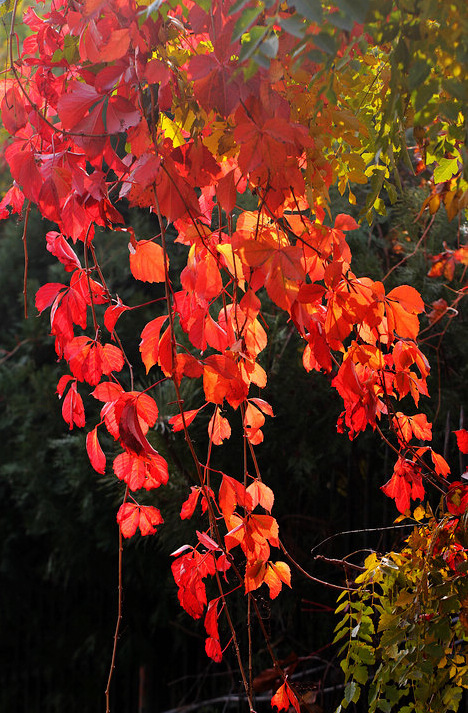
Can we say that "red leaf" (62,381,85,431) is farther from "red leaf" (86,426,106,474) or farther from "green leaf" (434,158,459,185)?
"green leaf" (434,158,459,185)

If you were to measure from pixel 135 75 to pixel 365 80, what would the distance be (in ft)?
1.34

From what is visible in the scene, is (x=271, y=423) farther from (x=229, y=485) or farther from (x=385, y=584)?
(x=229, y=485)

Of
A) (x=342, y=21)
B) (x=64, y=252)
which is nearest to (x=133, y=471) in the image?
(x=64, y=252)

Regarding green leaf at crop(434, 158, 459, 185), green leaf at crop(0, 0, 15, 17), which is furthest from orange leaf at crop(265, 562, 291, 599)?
green leaf at crop(0, 0, 15, 17)

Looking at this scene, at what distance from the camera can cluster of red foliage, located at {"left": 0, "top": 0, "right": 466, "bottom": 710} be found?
640mm

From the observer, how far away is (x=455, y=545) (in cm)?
100

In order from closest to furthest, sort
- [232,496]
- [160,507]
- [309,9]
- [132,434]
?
[309,9], [132,434], [232,496], [160,507]

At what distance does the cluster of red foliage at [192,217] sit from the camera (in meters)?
0.64

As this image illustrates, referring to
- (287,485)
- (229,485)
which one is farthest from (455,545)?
(287,485)

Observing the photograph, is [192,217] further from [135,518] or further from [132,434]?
[135,518]

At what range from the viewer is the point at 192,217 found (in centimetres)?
68

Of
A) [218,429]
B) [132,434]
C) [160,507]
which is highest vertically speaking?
[132,434]

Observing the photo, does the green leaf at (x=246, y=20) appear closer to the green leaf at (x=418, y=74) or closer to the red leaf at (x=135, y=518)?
the green leaf at (x=418, y=74)

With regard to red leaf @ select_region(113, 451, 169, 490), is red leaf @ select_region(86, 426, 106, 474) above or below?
above
